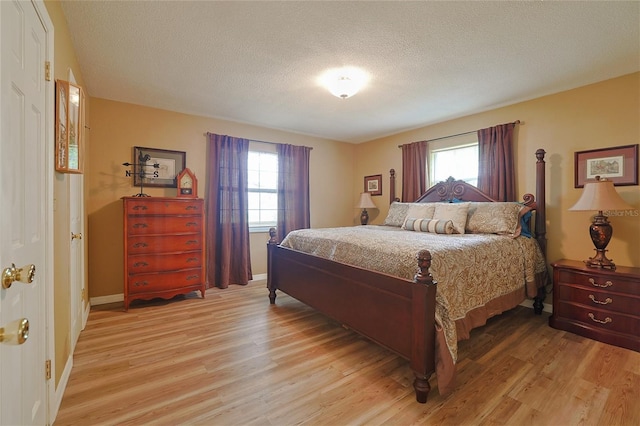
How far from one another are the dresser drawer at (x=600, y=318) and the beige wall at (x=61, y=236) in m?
3.84

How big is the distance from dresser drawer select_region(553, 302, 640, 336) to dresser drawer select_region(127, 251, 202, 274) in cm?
377

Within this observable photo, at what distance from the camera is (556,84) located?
2.93m

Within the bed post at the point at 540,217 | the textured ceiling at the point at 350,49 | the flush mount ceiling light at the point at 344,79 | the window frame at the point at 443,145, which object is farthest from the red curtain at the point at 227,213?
the bed post at the point at 540,217

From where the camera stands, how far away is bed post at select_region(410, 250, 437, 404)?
5.64ft

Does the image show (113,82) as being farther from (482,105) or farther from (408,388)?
(482,105)

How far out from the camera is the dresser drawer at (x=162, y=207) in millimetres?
3111

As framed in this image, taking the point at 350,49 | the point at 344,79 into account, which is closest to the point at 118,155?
the point at 344,79

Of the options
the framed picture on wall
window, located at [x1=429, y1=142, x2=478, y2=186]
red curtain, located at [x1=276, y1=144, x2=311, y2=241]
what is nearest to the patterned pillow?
window, located at [x1=429, y1=142, x2=478, y2=186]

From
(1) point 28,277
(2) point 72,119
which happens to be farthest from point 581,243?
(2) point 72,119

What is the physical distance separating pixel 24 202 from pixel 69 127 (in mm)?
884

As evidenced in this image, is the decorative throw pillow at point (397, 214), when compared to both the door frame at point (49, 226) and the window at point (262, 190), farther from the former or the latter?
→ the door frame at point (49, 226)

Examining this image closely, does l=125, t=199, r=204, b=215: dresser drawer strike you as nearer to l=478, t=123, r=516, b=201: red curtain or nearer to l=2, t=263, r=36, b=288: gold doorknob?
l=2, t=263, r=36, b=288: gold doorknob

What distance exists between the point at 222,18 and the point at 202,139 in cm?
227

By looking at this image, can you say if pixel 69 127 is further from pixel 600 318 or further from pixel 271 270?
pixel 600 318
